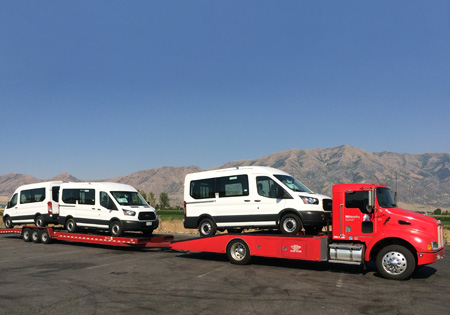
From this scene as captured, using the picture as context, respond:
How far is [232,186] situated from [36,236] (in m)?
11.5

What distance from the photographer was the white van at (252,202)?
11.9m

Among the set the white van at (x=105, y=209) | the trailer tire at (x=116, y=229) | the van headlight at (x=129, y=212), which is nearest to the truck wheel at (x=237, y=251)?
the white van at (x=105, y=209)

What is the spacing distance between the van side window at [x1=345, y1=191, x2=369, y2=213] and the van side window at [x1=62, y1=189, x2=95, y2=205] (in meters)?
10.8

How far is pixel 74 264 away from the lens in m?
13.0

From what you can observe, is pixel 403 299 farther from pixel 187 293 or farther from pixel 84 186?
pixel 84 186

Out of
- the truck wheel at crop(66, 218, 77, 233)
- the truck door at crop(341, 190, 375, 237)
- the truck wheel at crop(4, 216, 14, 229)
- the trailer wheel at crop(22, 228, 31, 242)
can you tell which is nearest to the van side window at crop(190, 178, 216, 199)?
the truck door at crop(341, 190, 375, 237)

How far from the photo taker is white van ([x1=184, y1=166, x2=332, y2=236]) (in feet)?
39.2

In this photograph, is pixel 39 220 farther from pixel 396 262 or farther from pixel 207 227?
pixel 396 262

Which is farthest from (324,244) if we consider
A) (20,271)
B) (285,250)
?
(20,271)

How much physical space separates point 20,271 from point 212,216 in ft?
20.1

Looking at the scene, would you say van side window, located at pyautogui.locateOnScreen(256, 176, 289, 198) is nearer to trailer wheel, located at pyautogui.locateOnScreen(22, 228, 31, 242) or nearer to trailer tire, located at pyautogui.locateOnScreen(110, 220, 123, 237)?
trailer tire, located at pyautogui.locateOnScreen(110, 220, 123, 237)

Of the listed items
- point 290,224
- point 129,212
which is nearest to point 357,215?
point 290,224

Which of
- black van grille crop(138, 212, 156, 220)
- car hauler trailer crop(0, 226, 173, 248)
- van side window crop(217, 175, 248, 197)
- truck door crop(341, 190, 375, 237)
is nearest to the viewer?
truck door crop(341, 190, 375, 237)

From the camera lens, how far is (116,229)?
1622cm
